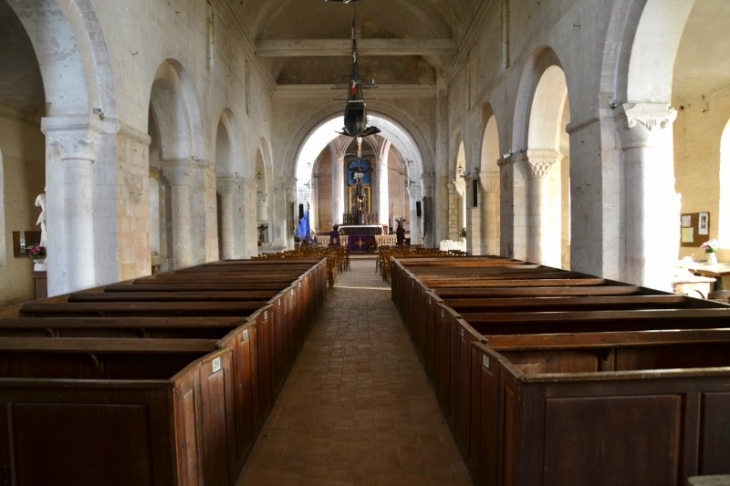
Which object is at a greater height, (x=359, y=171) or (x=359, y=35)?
(x=359, y=35)

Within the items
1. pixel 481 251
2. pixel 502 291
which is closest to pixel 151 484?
pixel 502 291

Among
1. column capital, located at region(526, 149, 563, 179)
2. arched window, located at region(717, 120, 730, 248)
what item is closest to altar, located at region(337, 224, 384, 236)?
column capital, located at region(526, 149, 563, 179)

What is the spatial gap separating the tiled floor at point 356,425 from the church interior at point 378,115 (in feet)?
1.48

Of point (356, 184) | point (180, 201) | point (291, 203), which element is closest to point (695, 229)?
point (180, 201)

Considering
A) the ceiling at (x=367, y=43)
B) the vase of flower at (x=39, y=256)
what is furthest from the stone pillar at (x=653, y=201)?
the vase of flower at (x=39, y=256)

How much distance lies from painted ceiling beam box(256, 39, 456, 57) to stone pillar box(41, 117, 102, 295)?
33.3 feet

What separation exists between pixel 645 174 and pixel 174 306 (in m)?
5.79

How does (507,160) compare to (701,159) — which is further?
(701,159)

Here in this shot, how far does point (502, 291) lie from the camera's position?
17.4ft

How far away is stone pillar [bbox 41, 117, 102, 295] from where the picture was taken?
6512 millimetres

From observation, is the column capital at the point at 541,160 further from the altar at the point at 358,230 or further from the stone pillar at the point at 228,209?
the altar at the point at 358,230

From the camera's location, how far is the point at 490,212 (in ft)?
44.6

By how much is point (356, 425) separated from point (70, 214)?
198 inches

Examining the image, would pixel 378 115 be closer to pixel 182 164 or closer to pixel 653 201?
pixel 182 164
